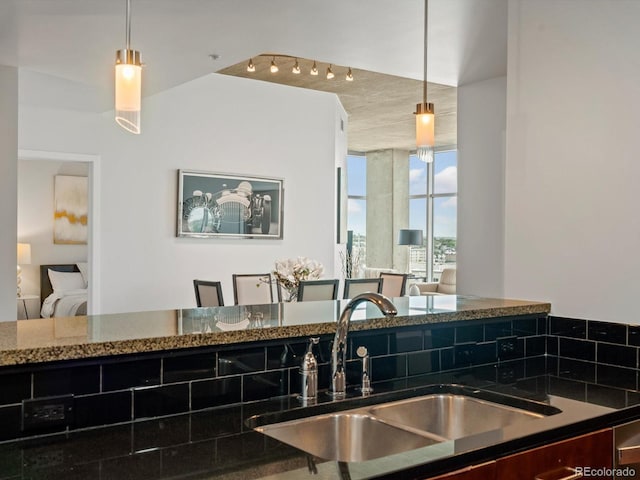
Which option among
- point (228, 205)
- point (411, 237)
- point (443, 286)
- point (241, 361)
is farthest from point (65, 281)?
point (241, 361)

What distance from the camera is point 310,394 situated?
1.66m

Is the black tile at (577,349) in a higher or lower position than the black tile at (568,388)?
higher

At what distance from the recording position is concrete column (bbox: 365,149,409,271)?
11828 millimetres

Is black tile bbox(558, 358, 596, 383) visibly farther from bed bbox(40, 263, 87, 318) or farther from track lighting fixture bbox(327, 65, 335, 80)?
bed bbox(40, 263, 87, 318)

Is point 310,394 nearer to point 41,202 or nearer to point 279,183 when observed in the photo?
point 279,183

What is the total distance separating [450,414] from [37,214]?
778 cm

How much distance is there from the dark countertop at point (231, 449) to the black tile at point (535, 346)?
0.65 meters

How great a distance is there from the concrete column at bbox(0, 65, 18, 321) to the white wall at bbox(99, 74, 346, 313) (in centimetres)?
143

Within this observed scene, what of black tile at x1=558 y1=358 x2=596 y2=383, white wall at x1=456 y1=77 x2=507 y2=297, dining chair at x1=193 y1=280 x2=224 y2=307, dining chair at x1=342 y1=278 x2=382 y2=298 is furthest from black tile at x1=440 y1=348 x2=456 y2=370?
dining chair at x1=342 y1=278 x2=382 y2=298

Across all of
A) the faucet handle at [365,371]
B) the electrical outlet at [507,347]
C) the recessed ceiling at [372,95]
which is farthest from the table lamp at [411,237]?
the faucet handle at [365,371]

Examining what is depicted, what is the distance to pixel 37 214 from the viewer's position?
8289 mm

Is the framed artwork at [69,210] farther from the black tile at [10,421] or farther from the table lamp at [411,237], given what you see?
the black tile at [10,421]

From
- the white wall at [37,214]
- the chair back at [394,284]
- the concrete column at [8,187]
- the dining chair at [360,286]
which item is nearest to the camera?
the concrete column at [8,187]

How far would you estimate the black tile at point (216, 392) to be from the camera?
1543 millimetres
